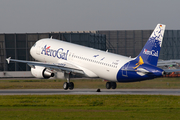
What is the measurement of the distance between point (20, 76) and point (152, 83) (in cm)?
4257

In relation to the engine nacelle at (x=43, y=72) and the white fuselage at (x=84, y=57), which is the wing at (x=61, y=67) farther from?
the engine nacelle at (x=43, y=72)

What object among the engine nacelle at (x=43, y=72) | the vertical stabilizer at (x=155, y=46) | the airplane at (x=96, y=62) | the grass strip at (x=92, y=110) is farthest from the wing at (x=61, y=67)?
the grass strip at (x=92, y=110)

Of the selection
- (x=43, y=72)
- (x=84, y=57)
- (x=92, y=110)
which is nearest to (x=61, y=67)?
(x=43, y=72)

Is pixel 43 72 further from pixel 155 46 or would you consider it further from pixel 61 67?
pixel 155 46

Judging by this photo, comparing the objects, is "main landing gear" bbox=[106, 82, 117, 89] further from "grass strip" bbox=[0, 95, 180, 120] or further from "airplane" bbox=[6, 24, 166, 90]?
"grass strip" bbox=[0, 95, 180, 120]

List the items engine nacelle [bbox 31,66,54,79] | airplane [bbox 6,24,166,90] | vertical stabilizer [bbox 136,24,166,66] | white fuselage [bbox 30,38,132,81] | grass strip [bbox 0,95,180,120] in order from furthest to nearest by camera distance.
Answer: engine nacelle [bbox 31,66,54,79]
white fuselage [bbox 30,38,132,81]
airplane [bbox 6,24,166,90]
vertical stabilizer [bbox 136,24,166,66]
grass strip [bbox 0,95,180,120]

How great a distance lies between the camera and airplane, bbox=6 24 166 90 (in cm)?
3925

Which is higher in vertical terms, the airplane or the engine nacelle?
the airplane

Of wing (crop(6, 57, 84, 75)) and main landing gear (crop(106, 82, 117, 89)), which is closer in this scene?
wing (crop(6, 57, 84, 75))

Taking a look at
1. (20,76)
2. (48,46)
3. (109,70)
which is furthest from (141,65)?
(20,76)

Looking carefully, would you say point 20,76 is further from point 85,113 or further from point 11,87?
point 85,113

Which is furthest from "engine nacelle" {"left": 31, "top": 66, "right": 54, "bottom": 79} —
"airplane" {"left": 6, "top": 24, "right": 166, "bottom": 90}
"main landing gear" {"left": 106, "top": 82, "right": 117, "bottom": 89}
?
"main landing gear" {"left": 106, "top": 82, "right": 117, "bottom": 89}

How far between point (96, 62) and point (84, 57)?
92.5 inches

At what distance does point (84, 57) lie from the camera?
46.0 metres
